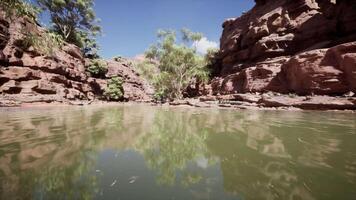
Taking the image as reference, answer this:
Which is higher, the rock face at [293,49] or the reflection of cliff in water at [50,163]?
the rock face at [293,49]

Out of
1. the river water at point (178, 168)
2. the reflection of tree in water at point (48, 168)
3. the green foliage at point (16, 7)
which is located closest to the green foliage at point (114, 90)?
the green foliage at point (16, 7)

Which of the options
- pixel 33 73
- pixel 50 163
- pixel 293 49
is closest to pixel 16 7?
pixel 50 163

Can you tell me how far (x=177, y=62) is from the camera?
39188 millimetres

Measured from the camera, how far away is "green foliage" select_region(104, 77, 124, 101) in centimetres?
4034

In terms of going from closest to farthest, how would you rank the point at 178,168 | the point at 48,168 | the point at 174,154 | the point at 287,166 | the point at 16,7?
the point at 48,168, the point at 287,166, the point at 178,168, the point at 174,154, the point at 16,7

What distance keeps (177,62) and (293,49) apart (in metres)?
18.8

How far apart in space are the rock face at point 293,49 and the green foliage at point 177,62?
4.68m

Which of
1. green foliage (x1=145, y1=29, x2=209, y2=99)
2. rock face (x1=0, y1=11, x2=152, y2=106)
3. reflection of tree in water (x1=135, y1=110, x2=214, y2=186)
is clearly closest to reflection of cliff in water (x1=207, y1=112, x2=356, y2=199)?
reflection of tree in water (x1=135, y1=110, x2=214, y2=186)

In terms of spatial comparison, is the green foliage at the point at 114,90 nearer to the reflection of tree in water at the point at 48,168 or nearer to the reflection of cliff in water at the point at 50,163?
the reflection of cliff in water at the point at 50,163

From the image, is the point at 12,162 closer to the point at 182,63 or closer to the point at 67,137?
the point at 67,137

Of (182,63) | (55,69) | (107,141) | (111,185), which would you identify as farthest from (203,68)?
(111,185)

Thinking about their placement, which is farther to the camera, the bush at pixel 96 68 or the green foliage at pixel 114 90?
the bush at pixel 96 68

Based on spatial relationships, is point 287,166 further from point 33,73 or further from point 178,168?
point 33,73

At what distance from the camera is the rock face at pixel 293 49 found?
60.6 ft
